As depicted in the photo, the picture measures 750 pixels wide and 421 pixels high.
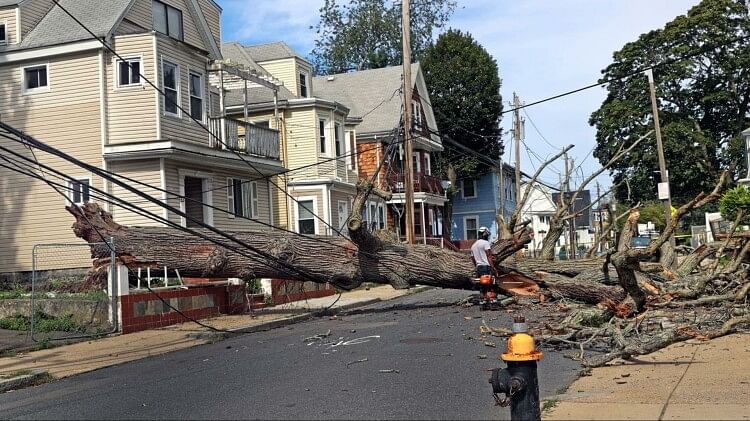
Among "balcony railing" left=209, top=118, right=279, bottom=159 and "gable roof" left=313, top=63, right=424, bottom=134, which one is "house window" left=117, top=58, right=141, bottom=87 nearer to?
"balcony railing" left=209, top=118, right=279, bottom=159

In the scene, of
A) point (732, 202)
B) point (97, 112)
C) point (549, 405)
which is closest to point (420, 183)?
point (732, 202)

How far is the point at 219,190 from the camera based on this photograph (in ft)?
83.8

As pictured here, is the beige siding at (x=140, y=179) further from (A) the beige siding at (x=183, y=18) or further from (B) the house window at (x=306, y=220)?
(B) the house window at (x=306, y=220)

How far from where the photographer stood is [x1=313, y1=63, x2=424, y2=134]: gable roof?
40.2 m

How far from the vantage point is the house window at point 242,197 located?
1038 inches

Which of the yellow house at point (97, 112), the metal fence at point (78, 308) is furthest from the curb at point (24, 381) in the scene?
the yellow house at point (97, 112)

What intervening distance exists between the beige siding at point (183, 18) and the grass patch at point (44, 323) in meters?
11.3

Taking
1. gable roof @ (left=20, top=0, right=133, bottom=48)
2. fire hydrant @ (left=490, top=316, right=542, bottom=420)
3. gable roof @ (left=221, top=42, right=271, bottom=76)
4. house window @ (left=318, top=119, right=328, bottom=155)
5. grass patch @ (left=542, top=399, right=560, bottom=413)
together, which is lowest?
grass patch @ (left=542, top=399, right=560, bottom=413)

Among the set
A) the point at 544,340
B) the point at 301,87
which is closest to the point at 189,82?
the point at 301,87

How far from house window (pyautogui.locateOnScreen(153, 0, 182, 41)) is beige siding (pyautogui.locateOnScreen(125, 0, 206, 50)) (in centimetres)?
16

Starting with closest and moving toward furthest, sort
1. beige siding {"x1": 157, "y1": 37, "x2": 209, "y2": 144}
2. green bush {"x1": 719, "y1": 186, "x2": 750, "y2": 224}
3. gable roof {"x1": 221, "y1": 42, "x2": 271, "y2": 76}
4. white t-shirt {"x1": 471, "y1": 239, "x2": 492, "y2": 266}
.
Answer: white t-shirt {"x1": 471, "y1": 239, "x2": 492, "y2": 266}, beige siding {"x1": 157, "y1": 37, "x2": 209, "y2": 144}, green bush {"x1": 719, "y1": 186, "x2": 750, "y2": 224}, gable roof {"x1": 221, "y1": 42, "x2": 271, "y2": 76}

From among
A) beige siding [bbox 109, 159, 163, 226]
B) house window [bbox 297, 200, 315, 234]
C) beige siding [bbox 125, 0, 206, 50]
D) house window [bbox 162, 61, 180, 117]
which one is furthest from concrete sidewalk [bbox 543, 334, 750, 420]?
house window [bbox 297, 200, 315, 234]

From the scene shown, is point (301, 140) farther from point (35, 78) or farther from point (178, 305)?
point (178, 305)

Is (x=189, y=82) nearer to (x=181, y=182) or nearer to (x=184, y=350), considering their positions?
(x=181, y=182)
